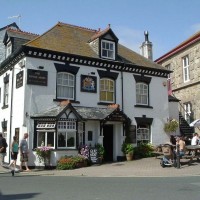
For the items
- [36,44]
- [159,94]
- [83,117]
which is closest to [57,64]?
[36,44]

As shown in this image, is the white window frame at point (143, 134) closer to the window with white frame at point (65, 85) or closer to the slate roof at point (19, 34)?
the window with white frame at point (65, 85)

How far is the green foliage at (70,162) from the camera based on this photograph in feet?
56.2

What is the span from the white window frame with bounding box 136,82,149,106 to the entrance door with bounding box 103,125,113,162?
2918mm

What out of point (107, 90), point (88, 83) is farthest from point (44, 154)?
point (107, 90)

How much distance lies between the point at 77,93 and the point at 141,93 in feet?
17.1

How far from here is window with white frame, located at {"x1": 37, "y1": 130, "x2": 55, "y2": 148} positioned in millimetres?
18125

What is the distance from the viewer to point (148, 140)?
22.8 m

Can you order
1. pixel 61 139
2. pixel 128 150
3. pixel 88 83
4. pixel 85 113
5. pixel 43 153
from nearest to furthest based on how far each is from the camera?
pixel 43 153 < pixel 61 139 < pixel 85 113 < pixel 88 83 < pixel 128 150

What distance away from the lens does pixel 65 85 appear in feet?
65.2

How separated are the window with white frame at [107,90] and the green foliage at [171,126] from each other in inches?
185

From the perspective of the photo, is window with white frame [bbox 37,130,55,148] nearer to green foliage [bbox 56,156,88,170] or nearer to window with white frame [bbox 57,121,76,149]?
window with white frame [bbox 57,121,76,149]

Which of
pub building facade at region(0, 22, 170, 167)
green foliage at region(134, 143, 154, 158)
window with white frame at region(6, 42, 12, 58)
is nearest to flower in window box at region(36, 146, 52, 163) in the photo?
pub building facade at region(0, 22, 170, 167)

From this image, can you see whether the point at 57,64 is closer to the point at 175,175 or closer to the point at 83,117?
the point at 83,117

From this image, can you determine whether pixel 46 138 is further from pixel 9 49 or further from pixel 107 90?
pixel 9 49
